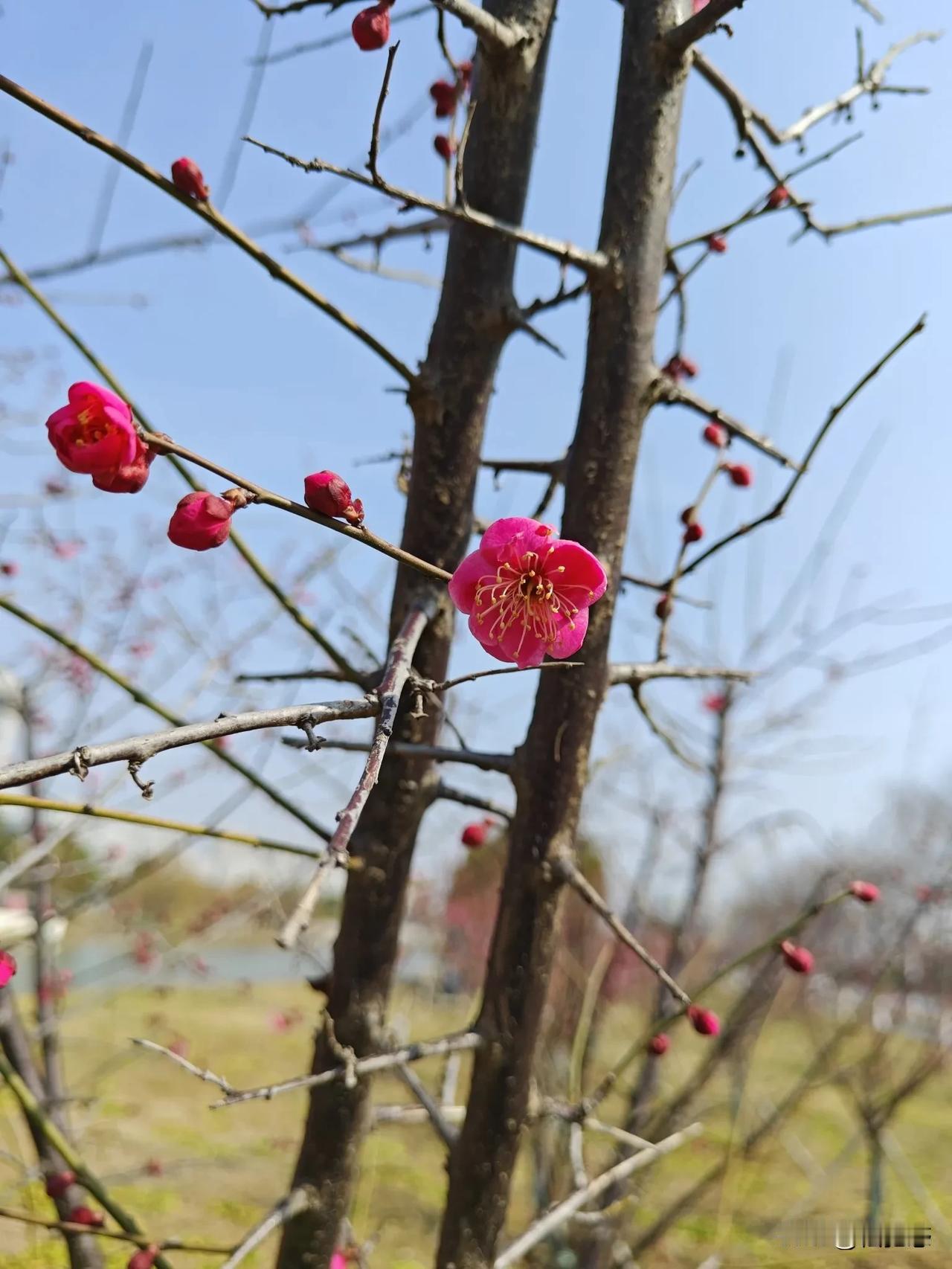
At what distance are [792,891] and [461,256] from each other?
458 inches

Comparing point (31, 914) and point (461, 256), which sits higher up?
point (461, 256)

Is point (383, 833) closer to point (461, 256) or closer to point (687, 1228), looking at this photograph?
point (461, 256)

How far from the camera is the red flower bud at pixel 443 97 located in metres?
1.62

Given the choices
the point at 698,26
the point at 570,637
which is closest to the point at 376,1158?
the point at 570,637

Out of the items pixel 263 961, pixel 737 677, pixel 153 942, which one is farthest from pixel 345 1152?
pixel 263 961

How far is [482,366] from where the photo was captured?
Result: 4.19 feet

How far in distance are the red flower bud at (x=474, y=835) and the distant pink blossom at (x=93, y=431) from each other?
974 mm

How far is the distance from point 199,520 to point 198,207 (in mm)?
436

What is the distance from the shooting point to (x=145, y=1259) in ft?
3.91

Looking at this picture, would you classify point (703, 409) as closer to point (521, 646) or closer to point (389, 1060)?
point (521, 646)

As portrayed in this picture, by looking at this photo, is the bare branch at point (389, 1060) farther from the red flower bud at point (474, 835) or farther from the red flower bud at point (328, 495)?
the red flower bud at point (328, 495)

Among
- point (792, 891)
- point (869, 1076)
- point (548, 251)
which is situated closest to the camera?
point (548, 251)

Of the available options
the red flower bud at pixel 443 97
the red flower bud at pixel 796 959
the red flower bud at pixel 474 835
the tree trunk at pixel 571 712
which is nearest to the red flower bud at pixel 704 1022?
the red flower bud at pixel 796 959

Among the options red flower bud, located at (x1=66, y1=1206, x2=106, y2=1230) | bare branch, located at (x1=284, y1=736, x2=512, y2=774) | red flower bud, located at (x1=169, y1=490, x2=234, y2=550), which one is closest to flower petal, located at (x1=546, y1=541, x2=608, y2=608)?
bare branch, located at (x1=284, y1=736, x2=512, y2=774)
